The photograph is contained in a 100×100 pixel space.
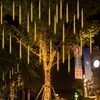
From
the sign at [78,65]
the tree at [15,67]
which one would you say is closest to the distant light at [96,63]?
the tree at [15,67]

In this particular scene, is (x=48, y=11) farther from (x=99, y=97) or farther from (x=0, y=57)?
(x=99, y=97)

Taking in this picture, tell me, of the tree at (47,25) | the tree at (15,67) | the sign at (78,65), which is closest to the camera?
the tree at (47,25)

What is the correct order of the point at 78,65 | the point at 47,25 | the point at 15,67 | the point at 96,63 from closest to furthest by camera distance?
the point at 47,25 → the point at 78,65 → the point at 96,63 → the point at 15,67

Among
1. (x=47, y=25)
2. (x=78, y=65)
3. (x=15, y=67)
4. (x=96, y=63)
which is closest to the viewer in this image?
(x=47, y=25)

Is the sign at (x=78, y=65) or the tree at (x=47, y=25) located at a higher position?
the tree at (x=47, y=25)

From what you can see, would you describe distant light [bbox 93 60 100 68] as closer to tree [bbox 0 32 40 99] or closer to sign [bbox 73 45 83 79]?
tree [bbox 0 32 40 99]

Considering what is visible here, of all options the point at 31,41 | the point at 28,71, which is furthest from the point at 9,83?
Result: the point at 31,41

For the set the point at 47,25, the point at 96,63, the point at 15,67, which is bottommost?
the point at 15,67

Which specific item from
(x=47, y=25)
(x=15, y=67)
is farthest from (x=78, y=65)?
(x=15, y=67)

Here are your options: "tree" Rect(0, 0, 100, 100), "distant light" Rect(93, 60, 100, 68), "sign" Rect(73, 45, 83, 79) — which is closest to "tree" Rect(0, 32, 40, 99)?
"tree" Rect(0, 0, 100, 100)

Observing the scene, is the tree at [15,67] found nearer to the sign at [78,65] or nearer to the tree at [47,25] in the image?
the tree at [47,25]

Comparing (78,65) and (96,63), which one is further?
(96,63)

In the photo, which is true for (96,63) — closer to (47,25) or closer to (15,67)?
(15,67)

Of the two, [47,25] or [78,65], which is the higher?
[47,25]
